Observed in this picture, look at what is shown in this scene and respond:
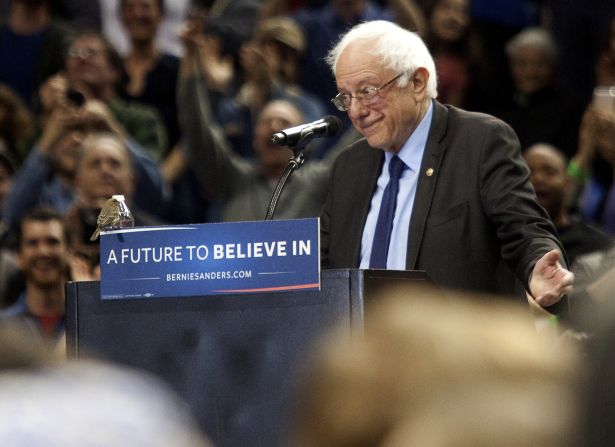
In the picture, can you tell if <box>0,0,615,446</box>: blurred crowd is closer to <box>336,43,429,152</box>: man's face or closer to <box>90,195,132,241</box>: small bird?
<box>336,43,429,152</box>: man's face

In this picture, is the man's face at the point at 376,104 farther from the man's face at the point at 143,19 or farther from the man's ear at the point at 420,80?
the man's face at the point at 143,19

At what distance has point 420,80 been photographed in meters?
3.59

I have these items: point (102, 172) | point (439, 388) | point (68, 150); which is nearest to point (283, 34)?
point (68, 150)

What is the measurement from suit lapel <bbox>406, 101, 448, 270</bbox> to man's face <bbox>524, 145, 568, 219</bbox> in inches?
83.1

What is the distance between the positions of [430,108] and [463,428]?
2.66 m

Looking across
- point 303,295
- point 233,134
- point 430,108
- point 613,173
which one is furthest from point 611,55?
point 303,295

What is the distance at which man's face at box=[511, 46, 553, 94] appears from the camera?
6.67 metres

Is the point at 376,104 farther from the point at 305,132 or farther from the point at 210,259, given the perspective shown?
the point at 210,259

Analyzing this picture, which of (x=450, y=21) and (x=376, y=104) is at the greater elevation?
(x=450, y=21)

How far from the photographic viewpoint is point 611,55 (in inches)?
253

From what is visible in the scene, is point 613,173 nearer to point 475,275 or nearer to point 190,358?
point 475,275

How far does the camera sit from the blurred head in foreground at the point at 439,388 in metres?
1.00

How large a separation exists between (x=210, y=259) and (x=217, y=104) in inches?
164

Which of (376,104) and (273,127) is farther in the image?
(273,127)
